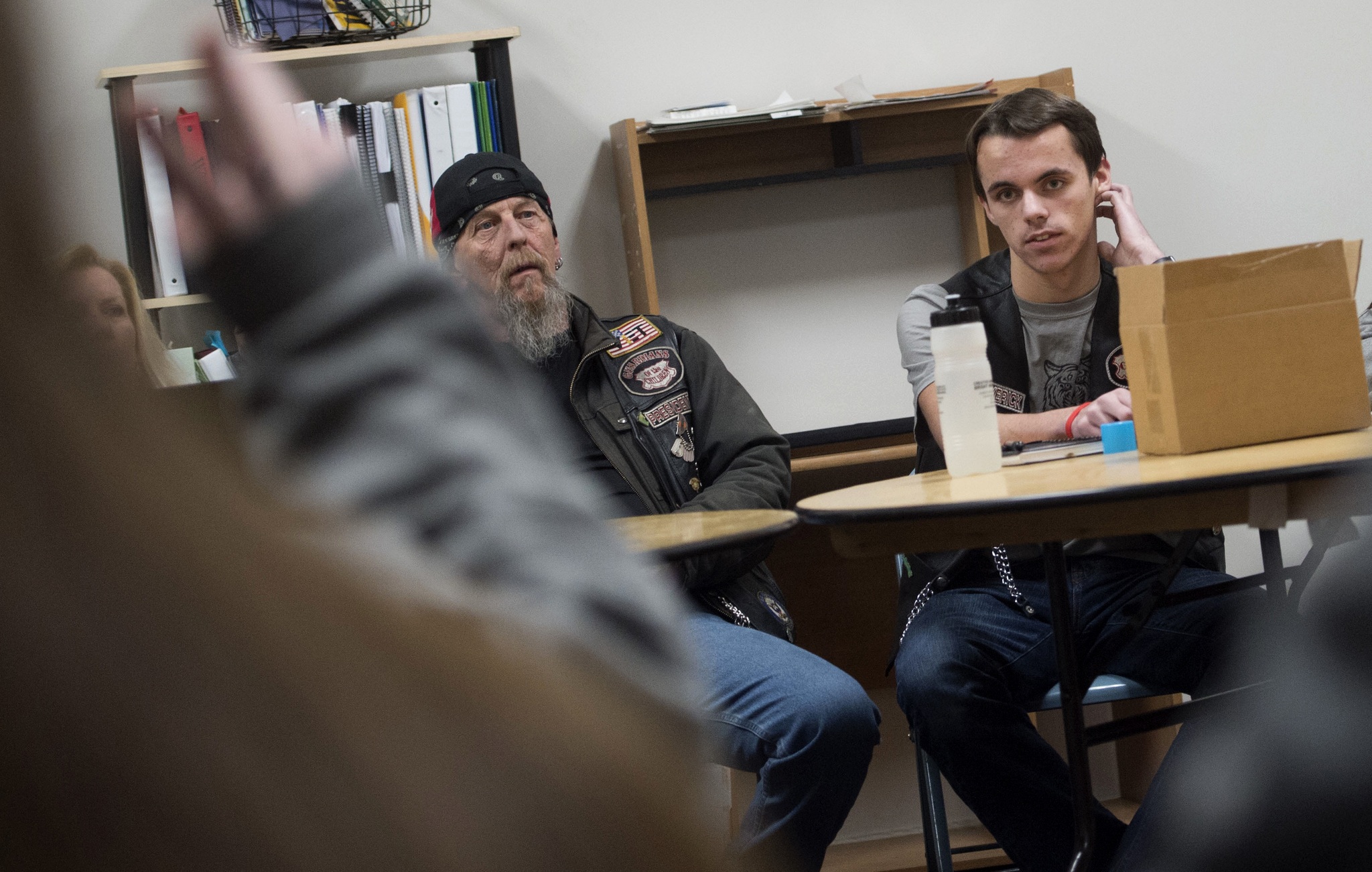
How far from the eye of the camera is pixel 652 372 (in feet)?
7.93

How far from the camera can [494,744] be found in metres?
0.16

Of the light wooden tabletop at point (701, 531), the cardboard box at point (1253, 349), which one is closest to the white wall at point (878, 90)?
the light wooden tabletop at point (701, 531)

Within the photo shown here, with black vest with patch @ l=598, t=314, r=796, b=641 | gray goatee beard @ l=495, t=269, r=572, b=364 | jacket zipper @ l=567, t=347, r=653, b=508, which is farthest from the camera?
gray goatee beard @ l=495, t=269, r=572, b=364

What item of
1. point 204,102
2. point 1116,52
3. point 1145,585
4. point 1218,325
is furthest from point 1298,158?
point 204,102

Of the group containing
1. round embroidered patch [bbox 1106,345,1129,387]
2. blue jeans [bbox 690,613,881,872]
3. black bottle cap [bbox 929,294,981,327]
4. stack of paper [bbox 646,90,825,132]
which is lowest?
blue jeans [bbox 690,613,881,872]

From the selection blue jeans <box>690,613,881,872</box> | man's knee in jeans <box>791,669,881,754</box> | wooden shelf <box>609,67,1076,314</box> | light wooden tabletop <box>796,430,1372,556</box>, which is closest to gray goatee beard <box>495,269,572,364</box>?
wooden shelf <box>609,67,1076,314</box>

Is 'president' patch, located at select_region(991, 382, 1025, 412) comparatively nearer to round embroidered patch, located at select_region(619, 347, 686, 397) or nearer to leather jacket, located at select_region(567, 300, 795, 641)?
leather jacket, located at select_region(567, 300, 795, 641)

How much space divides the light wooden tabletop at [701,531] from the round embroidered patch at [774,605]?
0.52 meters

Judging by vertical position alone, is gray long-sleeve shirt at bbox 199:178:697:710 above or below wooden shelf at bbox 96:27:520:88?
below

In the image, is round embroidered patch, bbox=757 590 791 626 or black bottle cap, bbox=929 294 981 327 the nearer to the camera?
black bottle cap, bbox=929 294 981 327

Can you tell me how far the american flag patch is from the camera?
8.04 ft

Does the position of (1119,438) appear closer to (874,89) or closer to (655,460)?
(655,460)

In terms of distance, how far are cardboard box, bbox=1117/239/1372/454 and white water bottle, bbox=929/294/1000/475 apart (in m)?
0.20

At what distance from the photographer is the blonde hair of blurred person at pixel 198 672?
0.14 metres
